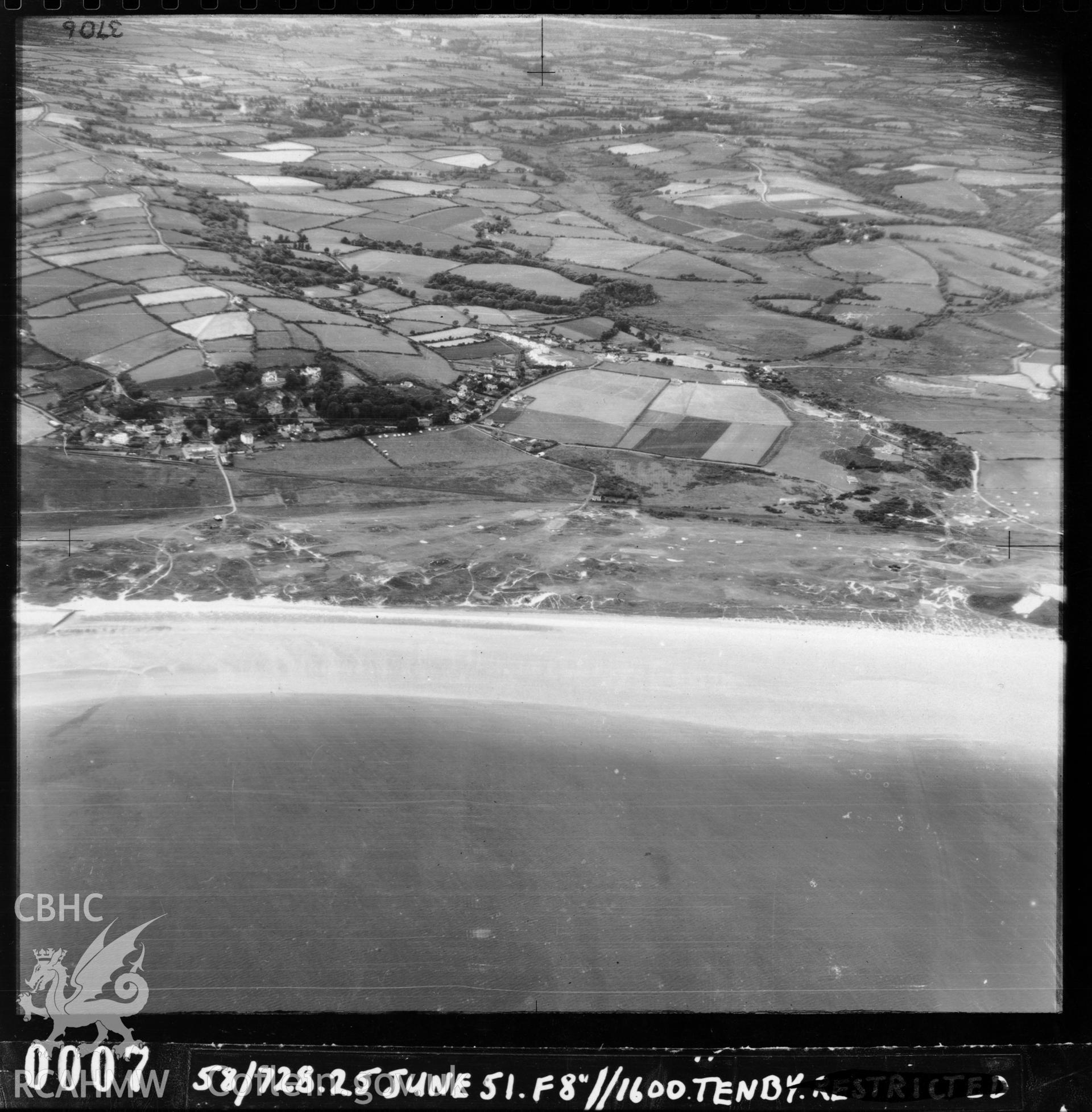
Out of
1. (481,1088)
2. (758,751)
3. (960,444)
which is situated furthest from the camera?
(960,444)

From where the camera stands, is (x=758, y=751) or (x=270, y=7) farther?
(x=758, y=751)

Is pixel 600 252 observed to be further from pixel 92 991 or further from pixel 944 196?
pixel 92 991

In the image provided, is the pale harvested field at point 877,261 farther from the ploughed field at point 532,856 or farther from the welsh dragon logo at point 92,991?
the welsh dragon logo at point 92,991

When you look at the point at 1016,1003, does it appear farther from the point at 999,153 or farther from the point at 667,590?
the point at 999,153

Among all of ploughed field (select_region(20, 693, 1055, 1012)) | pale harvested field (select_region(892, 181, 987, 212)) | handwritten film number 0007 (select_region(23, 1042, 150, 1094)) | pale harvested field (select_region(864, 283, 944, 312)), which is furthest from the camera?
pale harvested field (select_region(864, 283, 944, 312))

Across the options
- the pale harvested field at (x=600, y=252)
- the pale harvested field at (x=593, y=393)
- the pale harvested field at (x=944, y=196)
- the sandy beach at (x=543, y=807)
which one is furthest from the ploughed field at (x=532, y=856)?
the pale harvested field at (x=944, y=196)

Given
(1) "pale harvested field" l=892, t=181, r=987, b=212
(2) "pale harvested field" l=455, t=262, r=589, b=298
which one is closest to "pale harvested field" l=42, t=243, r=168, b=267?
(2) "pale harvested field" l=455, t=262, r=589, b=298

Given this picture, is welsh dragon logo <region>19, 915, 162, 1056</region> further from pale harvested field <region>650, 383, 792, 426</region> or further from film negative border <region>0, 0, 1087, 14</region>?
film negative border <region>0, 0, 1087, 14</region>

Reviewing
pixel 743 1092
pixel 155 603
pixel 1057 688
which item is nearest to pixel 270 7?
pixel 155 603
